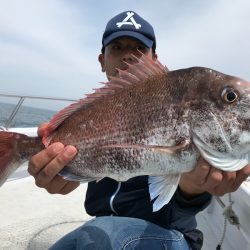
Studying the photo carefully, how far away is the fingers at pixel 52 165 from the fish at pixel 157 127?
0.16 ft

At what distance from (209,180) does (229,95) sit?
48 cm

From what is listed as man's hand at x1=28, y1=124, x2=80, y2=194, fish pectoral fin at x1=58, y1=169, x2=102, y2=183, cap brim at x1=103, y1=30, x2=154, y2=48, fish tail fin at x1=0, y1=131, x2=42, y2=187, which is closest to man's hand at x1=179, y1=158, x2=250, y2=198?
fish pectoral fin at x1=58, y1=169, x2=102, y2=183

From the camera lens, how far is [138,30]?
3.11 meters

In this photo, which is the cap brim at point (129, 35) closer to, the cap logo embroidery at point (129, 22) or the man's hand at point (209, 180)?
the cap logo embroidery at point (129, 22)

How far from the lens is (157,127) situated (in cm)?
182

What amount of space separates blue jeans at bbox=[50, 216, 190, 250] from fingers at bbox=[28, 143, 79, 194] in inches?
13.1

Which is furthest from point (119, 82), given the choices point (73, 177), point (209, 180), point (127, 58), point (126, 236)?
point (127, 58)

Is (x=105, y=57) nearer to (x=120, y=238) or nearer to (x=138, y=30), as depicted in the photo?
(x=138, y=30)

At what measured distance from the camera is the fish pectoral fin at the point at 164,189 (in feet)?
5.98

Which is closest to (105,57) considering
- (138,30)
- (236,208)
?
(138,30)

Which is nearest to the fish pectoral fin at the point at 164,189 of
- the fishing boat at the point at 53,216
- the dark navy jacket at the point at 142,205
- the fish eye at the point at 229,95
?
the dark navy jacket at the point at 142,205

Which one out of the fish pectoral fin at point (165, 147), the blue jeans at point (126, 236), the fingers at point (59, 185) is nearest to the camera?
the fish pectoral fin at point (165, 147)

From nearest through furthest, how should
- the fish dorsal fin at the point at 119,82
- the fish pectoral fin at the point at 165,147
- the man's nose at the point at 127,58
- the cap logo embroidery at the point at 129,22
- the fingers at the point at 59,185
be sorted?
the fish pectoral fin at the point at 165,147 < the fish dorsal fin at the point at 119,82 < the fingers at the point at 59,185 < the man's nose at the point at 127,58 < the cap logo embroidery at the point at 129,22

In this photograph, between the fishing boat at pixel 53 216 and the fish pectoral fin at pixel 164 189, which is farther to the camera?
the fishing boat at pixel 53 216
